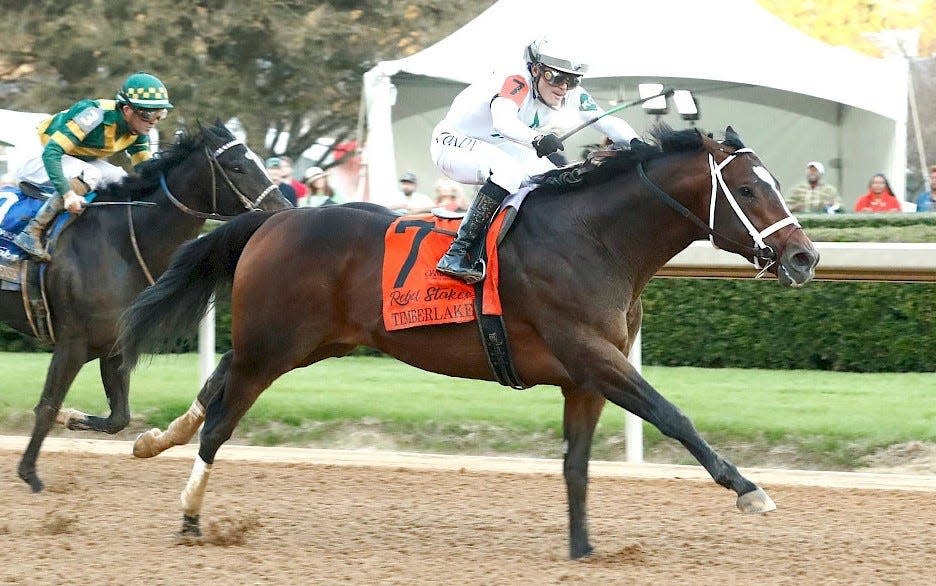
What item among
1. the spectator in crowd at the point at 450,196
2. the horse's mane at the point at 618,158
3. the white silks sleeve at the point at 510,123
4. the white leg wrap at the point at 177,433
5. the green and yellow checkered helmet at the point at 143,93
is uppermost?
the green and yellow checkered helmet at the point at 143,93

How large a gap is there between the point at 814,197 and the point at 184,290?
7787mm

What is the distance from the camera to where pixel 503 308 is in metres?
5.30

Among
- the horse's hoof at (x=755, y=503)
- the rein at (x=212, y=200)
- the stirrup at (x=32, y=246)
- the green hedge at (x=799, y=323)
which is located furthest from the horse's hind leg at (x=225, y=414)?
the green hedge at (x=799, y=323)

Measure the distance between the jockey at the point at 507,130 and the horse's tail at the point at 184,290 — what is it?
3.28ft

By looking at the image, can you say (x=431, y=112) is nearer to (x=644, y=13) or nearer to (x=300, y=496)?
(x=644, y=13)

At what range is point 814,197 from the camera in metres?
12.4

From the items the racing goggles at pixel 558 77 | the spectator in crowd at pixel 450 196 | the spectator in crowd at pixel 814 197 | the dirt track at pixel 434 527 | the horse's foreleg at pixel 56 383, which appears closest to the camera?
the dirt track at pixel 434 527

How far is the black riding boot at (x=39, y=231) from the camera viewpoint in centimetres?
693

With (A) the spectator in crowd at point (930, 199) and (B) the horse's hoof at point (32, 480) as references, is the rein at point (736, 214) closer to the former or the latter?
(B) the horse's hoof at point (32, 480)

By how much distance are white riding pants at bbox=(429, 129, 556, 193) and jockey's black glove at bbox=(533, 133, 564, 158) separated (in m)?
0.23

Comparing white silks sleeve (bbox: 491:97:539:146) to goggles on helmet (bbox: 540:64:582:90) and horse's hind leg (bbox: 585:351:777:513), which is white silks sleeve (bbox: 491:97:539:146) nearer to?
goggles on helmet (bbox: 540:64:582:90)

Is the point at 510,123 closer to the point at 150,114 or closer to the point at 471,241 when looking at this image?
the point at 471,241

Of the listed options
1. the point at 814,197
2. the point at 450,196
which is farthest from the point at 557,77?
the point at 814,197

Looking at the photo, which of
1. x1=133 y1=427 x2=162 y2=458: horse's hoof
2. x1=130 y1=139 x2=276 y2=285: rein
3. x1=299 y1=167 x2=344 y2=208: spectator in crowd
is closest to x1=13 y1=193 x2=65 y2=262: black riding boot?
x1=130 y1=139 x2=276 y2=285: rein
